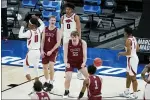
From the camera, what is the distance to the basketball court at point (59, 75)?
A: 430 inches

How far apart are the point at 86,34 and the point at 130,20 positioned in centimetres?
240

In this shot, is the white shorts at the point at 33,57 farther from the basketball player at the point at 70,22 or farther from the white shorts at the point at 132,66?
the white shorts at the point at 132,66

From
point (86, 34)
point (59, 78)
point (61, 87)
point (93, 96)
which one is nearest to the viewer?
point (93, 96)

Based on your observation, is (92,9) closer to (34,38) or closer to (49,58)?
(49,58)

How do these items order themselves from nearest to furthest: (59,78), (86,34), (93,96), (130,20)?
(93,96)
(59,78)
(86,34)
(130,20)

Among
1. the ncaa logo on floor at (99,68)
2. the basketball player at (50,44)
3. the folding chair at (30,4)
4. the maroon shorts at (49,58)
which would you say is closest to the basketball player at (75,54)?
the basketball player at (50,44)

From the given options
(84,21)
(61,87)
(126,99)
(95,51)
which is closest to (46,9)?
(84,21)

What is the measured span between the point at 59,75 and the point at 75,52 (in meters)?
2.75

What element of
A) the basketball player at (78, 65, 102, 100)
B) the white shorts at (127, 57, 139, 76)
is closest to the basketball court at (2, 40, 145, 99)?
the white shorts at (127, 57, 139, 76)

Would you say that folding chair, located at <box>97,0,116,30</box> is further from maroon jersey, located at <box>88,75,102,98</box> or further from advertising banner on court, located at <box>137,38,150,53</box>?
maroon jersey, located at <box>88,75,102,98</box>

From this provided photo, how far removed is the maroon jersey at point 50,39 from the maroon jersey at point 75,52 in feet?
2.59

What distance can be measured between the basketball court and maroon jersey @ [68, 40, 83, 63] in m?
0.97

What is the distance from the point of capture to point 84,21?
59.0 ft

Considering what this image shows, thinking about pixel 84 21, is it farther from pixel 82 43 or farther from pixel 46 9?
pixel 82 43
